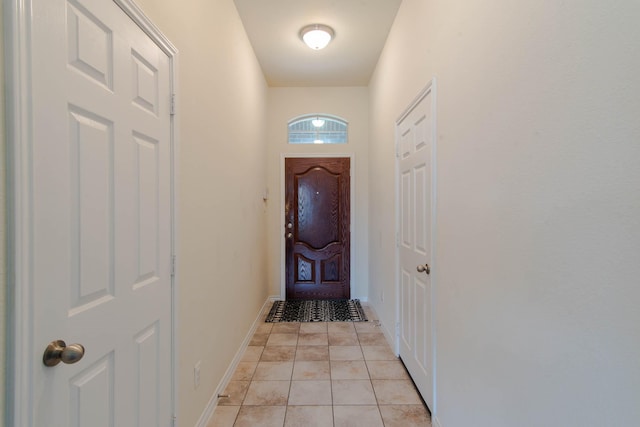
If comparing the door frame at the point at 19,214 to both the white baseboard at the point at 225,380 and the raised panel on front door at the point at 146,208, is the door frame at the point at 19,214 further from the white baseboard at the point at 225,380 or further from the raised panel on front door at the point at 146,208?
the white baseboard at the point at 225,380

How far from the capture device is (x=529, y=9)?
0.90m

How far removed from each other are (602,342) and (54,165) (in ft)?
4.75

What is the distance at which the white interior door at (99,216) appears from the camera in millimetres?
741

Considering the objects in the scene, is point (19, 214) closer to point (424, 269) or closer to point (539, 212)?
point (539, 212)

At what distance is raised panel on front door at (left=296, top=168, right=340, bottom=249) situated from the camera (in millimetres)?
4160

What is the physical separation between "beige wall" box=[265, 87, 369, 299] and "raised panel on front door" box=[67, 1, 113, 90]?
10.5 ft

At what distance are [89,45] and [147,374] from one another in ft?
4.00

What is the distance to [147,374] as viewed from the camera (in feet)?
3.89

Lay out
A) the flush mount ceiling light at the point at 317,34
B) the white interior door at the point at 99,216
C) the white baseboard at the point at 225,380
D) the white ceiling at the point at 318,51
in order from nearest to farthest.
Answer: the white interior door at the point at 99,216
the white baseboard at the point at 225,380
the white ceiling at the point at 318,51
the flush mount ceiling light at the point at 317,34

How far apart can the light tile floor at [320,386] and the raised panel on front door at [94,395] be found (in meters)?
1.04

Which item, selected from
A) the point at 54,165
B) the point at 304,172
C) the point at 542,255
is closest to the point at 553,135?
the point at 542,255

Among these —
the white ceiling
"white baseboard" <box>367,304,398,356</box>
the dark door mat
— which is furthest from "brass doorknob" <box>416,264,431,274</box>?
the white ceiling

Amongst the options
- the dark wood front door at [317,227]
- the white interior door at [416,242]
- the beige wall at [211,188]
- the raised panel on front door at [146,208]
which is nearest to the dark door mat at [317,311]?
the dark wood front door at [317,227]

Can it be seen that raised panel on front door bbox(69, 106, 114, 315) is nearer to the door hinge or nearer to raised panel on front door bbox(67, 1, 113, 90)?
raised panel on front door bbox(67, 1, 113, 90)
